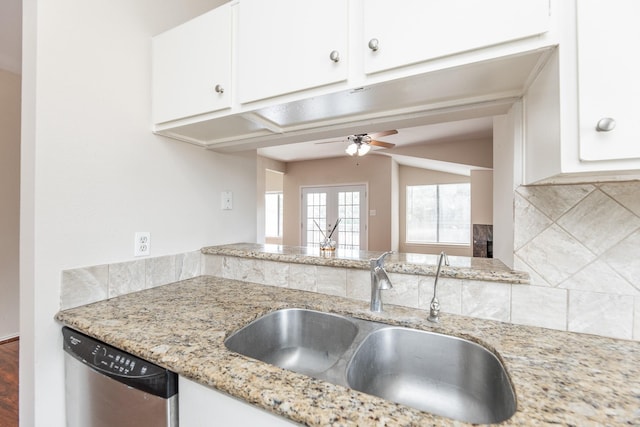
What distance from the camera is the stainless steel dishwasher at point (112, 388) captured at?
750 millimetres

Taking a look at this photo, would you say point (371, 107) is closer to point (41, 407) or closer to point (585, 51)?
point (585, 51)

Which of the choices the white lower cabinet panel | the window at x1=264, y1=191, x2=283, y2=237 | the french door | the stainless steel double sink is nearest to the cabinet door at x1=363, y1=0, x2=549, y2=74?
the stainless steel double sink

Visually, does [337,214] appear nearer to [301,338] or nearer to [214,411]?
[301,338]

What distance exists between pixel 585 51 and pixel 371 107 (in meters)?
0.62

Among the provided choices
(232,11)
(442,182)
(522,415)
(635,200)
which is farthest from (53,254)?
(442,182)

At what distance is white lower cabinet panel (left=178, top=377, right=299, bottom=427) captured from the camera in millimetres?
612

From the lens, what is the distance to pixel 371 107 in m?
1.09

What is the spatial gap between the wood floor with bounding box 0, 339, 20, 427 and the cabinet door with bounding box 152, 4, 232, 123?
1.91m

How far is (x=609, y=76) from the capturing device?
23.1 inches

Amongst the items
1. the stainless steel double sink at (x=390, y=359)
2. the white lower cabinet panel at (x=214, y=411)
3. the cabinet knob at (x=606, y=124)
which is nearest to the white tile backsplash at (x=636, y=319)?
the stainless steel double sink at (x=390, y=359)

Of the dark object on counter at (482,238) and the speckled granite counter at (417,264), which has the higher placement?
the speckled granite counter at (417,264)

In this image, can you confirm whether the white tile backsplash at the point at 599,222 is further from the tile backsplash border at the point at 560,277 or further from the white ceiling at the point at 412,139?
the white ceiling at the point at 412,139

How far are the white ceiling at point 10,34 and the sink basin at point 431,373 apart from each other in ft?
9.17

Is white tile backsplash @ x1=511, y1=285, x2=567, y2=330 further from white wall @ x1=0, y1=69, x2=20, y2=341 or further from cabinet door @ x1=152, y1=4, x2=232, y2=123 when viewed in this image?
white wall @ x1=0, y1=69, x2=20, y2=341
